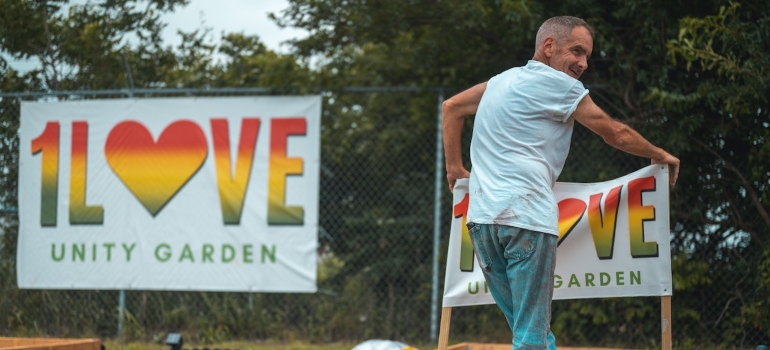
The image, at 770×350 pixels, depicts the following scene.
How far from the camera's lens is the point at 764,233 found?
7047 millimetres

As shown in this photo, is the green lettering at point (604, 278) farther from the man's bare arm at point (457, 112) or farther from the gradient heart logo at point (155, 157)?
the gradient heart logo at point (155, 157)

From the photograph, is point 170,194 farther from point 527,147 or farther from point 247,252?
point 527,147

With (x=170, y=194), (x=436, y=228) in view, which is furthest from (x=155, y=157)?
(x=436, y=228)

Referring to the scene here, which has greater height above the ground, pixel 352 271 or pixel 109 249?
pixel 109 249

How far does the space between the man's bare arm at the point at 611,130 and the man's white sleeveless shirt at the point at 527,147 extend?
0.15ft

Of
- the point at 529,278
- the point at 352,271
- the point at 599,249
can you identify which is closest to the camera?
the point at 529,278

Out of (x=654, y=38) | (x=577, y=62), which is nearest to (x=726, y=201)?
(x=654, y=38)

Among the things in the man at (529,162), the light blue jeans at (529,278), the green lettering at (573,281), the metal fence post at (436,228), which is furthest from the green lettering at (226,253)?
the light blue jeans at (529,278)

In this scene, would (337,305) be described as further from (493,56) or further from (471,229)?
(471,229)

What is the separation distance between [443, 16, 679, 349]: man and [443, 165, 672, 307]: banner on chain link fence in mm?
1095

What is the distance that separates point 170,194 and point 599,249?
189 inches

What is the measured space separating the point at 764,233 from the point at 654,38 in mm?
1789

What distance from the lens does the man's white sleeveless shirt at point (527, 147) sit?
338 cm

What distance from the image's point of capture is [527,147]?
3430mm
